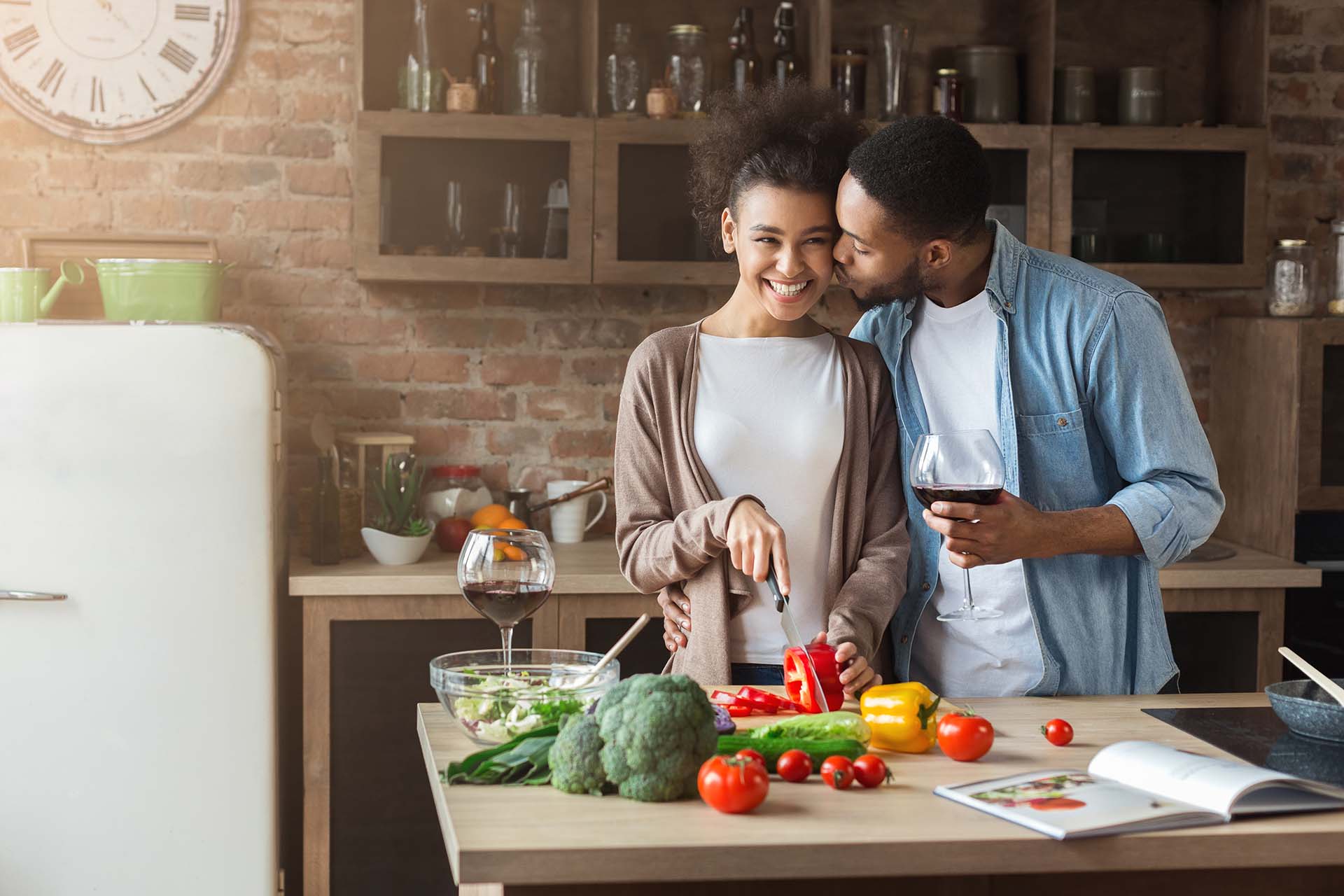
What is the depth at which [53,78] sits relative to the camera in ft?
10.6

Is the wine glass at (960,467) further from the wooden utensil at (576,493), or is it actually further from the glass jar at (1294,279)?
the glass jar at (1294,279)

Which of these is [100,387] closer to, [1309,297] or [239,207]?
[239,207]

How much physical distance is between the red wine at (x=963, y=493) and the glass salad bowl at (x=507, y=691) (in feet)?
1.39

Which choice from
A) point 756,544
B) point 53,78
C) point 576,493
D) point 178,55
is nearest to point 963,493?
point 756,544

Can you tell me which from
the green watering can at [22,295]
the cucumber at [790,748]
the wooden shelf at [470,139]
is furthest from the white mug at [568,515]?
the cucumber at [790,748]

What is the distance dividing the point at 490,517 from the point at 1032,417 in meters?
1.66

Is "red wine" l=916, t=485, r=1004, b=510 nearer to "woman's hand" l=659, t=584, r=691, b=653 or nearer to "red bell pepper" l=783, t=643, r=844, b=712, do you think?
"red bell pepper" l=783, t=643, r=844, b=712

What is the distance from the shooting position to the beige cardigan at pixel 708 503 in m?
1.82

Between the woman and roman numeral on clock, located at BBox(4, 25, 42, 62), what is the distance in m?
2.07

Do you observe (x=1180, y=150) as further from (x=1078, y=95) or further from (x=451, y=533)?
(x=451, y=533)

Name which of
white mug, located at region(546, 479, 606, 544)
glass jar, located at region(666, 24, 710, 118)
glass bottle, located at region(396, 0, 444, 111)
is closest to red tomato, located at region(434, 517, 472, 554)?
white mug, located at region(546, 479, 606, 544)

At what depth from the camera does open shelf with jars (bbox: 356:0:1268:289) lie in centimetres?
317

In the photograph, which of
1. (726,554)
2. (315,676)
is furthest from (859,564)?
(315,676)

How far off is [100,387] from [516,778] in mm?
1786
